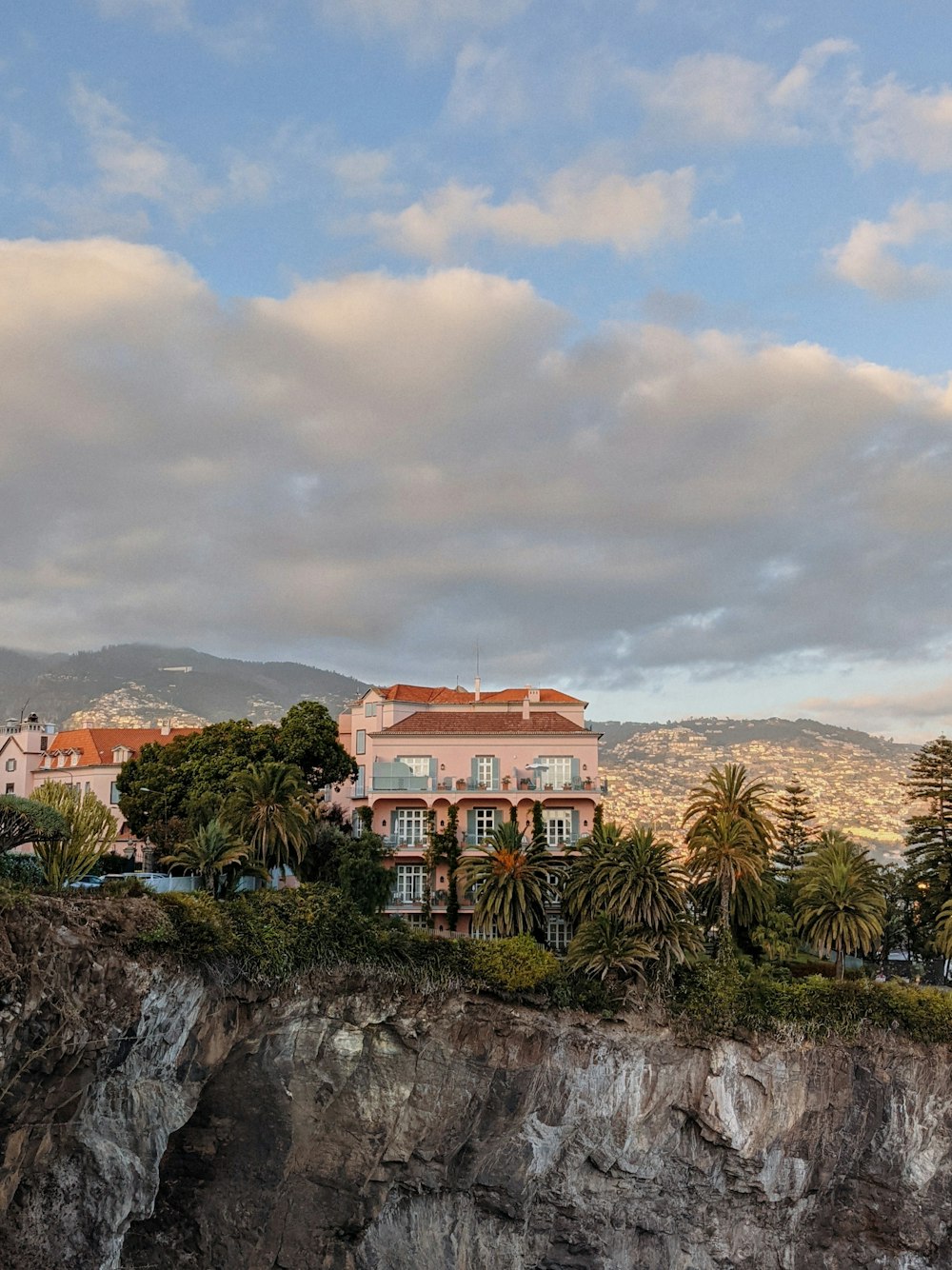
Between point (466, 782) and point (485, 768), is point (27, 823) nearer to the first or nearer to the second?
point (466, 782)

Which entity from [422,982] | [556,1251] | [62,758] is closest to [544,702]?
[422,982]

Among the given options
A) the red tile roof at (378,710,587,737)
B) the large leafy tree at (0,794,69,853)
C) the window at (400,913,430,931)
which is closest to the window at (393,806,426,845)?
the window at (400,913,430,931)

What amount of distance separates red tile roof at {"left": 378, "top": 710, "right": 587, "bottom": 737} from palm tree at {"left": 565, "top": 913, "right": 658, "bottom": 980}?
1332cm

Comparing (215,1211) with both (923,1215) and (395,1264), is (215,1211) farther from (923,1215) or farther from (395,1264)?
(923,1215)

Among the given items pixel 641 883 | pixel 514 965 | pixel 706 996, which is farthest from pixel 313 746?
pixel 706 996

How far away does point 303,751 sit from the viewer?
5622 cm

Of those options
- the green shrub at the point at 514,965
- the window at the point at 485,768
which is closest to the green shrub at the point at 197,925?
the green shrub at the point at 514,965

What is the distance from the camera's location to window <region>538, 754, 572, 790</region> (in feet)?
181

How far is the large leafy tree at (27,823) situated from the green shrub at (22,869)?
522 mm

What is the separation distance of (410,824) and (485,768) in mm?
4621

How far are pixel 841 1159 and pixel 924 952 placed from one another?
1243cm

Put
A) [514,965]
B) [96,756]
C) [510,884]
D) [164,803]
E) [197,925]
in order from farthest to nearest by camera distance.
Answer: [96,756] → [164,803] → [510,884] → [514,965] → [197,925]

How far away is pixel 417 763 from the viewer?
56062mm

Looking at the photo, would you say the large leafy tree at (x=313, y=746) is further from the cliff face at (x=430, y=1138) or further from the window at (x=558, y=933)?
the cliff face at (x=430, y=1138)
